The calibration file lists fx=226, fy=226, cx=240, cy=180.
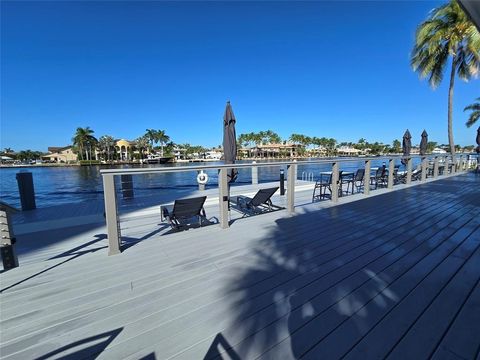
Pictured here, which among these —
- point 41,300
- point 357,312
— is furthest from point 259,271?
point 41,300

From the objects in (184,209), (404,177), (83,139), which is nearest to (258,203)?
(184,209)

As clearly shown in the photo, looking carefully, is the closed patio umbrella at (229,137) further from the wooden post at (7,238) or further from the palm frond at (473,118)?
the palm frond at (473,118)

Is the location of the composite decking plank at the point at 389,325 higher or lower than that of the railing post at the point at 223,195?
lower

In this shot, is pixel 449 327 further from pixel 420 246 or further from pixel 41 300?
pixel 41 300

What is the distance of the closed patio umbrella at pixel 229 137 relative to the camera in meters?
5.58

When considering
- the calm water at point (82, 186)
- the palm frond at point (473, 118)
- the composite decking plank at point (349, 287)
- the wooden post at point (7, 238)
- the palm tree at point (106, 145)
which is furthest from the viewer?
the palm tree at point (106, 145)

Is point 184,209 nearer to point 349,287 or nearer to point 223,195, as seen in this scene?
point 223,195

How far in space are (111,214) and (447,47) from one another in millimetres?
15355

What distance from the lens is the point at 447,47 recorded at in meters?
10.6

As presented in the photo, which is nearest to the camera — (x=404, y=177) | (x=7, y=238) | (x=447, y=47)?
→ (x=7, y=238)

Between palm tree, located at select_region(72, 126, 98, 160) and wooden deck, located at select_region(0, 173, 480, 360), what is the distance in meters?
65.4

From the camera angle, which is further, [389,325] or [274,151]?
[274,151]

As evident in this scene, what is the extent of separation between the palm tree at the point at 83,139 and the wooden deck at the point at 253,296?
2576 inches

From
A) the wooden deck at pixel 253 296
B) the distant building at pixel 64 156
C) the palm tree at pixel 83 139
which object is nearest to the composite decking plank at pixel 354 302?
the wooden deck at pixel 253 296
